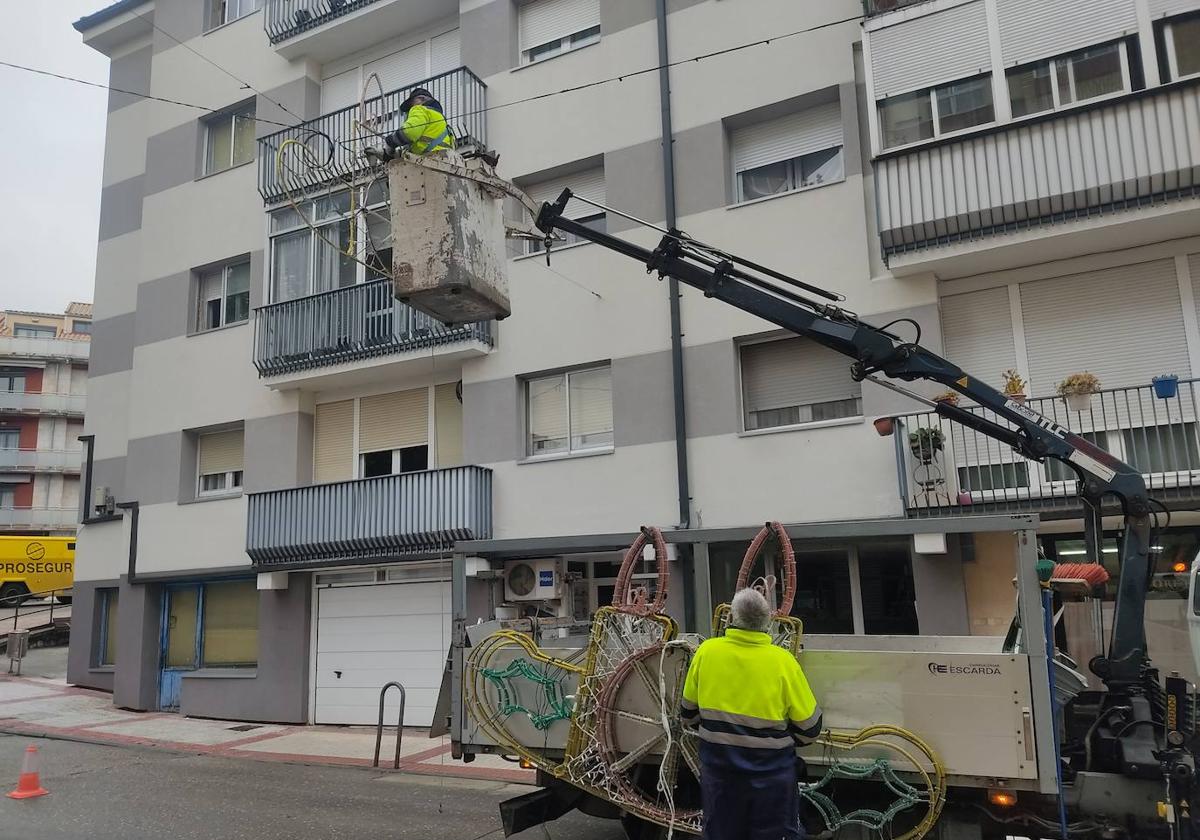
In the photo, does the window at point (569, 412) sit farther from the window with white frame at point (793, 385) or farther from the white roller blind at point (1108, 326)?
the white roller blind at point (1108, 326)

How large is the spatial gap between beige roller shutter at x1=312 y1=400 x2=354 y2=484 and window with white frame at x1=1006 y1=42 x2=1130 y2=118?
11014mm

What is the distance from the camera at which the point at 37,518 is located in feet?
148

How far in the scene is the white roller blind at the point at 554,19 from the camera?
46.6ft

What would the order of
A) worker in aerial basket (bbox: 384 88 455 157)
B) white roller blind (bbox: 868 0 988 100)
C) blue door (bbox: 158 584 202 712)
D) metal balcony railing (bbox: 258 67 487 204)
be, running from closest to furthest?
1. worker in aerial basket (bbox: 384 88 455 157)
2. white roller blind (bbox: 868 0 988 100)
3. metal balcony railing (bbox: 258 67 487 204)
4. blue door (bbox: 158 584 202 712)

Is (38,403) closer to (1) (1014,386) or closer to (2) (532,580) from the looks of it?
(2) (532,580)

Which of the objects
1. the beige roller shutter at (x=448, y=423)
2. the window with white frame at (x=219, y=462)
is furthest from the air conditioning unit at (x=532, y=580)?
the window with white frame at (x=219, y=462)

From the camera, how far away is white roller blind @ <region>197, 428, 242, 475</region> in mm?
16484

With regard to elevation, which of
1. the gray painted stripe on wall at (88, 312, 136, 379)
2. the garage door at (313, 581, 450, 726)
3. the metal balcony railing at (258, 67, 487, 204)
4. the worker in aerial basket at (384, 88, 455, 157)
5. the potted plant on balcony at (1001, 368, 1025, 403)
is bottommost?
the garage door at (313, 581, 450, 726)

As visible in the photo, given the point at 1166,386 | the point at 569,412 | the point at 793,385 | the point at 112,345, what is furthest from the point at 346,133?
the point at 1166,386

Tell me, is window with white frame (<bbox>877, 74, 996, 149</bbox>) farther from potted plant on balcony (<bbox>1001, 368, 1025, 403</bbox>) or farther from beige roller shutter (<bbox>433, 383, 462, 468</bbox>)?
beige roller shutter (<bbox>433, 383, 462, 468</bbox>)

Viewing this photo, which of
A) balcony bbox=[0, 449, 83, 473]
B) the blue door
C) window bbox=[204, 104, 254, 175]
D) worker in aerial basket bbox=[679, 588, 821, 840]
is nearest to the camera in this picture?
worker in aerial basket bbox=[679, 588, 821, 840]

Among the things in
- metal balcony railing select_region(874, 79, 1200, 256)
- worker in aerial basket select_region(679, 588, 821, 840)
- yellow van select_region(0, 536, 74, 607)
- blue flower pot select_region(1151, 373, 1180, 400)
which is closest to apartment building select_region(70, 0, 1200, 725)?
metal balcony railing select_region(874, 79, 1200, 256)

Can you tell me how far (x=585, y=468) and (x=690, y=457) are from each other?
1576 millimetres

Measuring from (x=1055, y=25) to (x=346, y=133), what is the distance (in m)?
10.9
